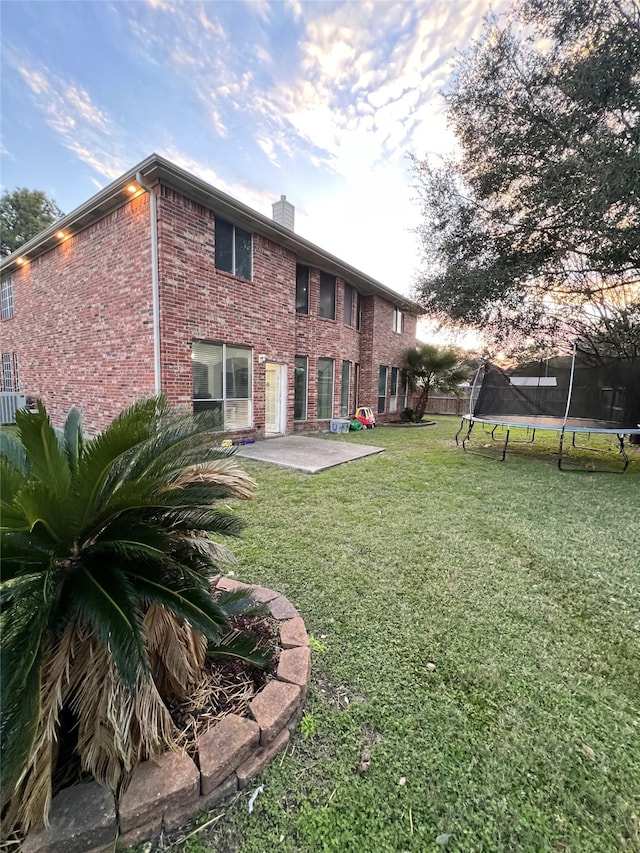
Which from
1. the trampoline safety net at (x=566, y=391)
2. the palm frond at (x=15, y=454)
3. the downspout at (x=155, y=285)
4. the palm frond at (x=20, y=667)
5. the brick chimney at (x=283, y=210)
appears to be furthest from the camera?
the brick chimney at (x=283, y=210)

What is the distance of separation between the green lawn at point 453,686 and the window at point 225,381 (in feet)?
13.1

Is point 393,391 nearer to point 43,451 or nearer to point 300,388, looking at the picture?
point 300,388

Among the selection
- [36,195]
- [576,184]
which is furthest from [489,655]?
[36,195]

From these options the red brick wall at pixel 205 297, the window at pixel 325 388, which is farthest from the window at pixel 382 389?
the red brick wall at pixel 205 297

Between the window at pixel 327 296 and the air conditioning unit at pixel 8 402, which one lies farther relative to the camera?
the air conditioning unit at pixel 8 402

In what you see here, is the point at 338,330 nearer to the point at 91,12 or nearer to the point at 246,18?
the point at 246,18

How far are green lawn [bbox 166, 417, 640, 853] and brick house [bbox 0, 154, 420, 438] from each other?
447 cm

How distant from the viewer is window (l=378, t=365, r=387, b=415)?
14.1 meters

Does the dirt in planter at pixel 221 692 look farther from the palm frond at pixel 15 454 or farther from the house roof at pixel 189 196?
the house roof at pixel 189 196

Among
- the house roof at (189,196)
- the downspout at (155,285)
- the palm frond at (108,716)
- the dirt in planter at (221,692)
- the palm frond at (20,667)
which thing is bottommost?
the dirt in planter at (221,692)

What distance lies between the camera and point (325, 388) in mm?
11391

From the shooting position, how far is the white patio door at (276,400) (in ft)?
31.4

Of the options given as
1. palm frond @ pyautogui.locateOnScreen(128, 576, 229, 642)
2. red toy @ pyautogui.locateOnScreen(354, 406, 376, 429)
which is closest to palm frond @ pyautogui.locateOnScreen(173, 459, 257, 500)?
palm frond @ pyautogui.locateOnScreen(128, 576, 229, 642)

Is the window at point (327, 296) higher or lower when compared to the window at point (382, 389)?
higher
